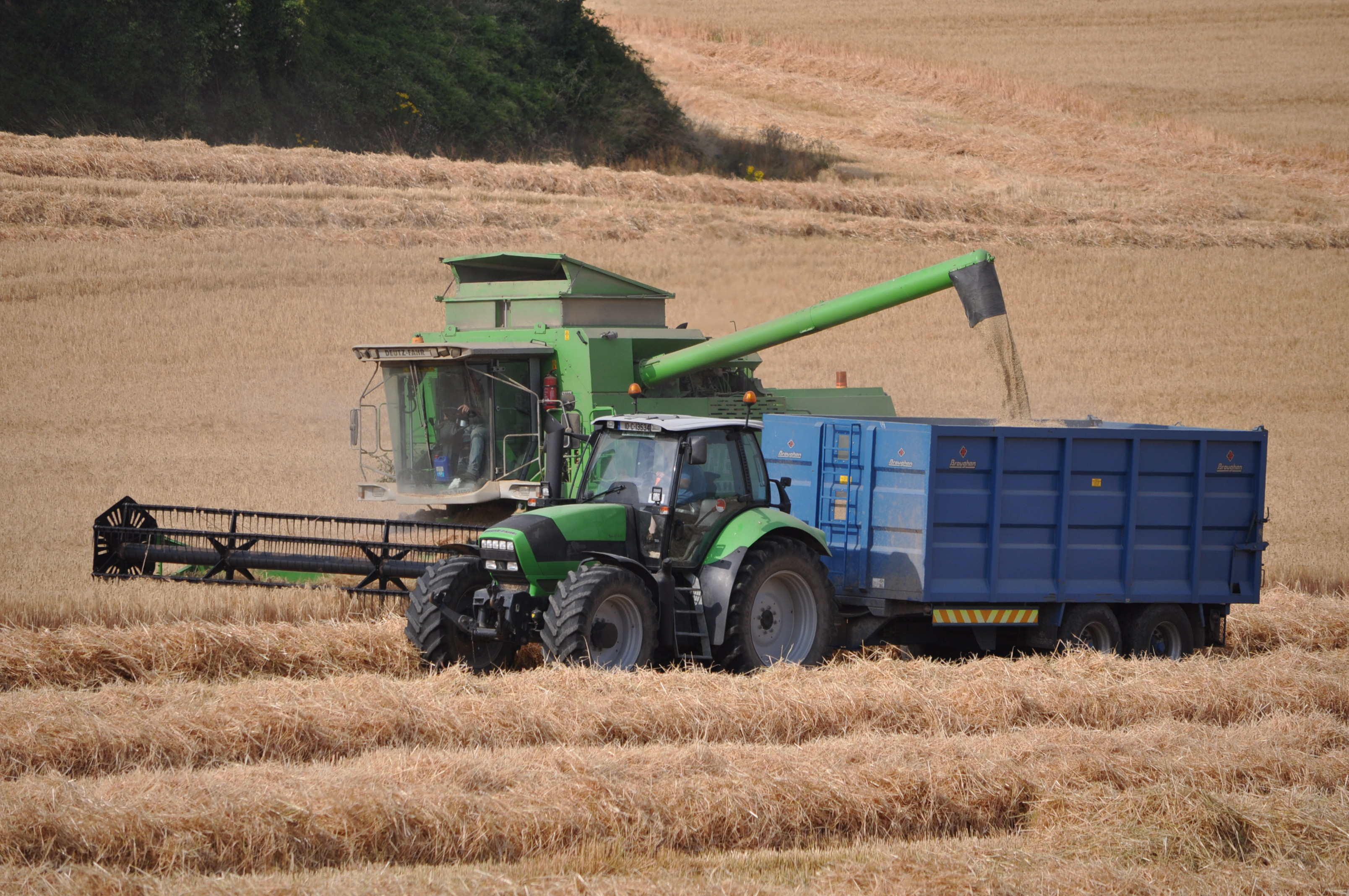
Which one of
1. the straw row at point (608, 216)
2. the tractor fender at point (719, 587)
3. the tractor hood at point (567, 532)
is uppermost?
the straw row at point (608, 216)

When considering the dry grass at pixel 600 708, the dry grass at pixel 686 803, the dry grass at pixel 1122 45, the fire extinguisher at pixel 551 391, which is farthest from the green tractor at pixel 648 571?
the dry grass at pixel 1122 45

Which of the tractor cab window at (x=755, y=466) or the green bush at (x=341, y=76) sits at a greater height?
the green bush at (x=341, y=76)

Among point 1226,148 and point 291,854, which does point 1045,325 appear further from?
point 291,854

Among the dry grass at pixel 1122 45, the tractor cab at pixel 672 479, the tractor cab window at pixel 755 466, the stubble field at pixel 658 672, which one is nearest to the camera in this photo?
the stubble field at pixel 658 672

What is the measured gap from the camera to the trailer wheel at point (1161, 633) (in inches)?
373

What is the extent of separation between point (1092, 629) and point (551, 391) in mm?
5235

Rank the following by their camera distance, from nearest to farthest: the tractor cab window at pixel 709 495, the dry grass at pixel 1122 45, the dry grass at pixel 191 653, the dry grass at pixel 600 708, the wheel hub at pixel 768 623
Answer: the dry grass at pixel 600 708
the dry grass at pixel 191 653
the tractor cab window at pixel 709 495
the wheel hub at pixel 768 623
the dry grass at pixel 1122 45

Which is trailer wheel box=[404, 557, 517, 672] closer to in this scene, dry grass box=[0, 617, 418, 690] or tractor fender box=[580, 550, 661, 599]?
dry grass box=[0, 617, 418, 690]

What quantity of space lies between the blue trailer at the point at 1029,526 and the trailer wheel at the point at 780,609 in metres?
0.59

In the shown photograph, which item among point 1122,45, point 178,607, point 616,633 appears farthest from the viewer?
point 1122,45

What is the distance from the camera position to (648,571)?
26.0 feet

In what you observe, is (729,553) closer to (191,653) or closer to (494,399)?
(191,653)

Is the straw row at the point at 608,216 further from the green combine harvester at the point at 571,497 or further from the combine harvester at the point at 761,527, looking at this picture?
the combine harvester at the point at 761,527

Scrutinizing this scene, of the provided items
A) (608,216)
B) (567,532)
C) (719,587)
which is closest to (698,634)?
(719,587)
